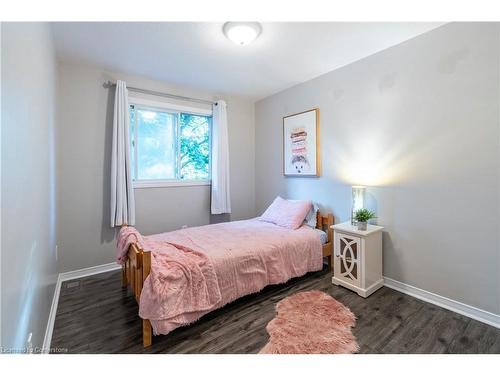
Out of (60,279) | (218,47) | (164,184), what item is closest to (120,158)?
(164,184)

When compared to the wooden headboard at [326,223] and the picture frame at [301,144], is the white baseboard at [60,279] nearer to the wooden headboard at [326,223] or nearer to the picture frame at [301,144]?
the wooden headboard at [326,223]

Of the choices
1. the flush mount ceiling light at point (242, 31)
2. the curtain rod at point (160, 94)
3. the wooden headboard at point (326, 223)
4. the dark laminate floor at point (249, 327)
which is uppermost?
the flush mount ceiling light at point (242, 31)

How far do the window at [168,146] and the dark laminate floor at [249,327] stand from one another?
1578mm

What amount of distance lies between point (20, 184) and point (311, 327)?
2.01 meters

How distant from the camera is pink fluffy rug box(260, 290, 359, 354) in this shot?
155 centimetres

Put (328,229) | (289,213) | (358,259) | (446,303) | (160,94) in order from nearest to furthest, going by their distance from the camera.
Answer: (446,303)
(358,259)
(328,229)
(289,213)
(160,94)

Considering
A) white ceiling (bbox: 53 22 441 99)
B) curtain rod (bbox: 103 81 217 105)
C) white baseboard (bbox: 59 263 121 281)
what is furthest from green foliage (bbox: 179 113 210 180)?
white baseboard (bbox: 59 263 121 281)

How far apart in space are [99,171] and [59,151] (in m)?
0.44

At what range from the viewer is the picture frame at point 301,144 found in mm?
3123

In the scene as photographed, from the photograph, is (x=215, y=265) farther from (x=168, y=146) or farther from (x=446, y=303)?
(x=168, y=146)

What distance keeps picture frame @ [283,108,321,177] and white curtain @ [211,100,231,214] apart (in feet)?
3.16

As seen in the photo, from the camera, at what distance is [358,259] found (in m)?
2.27

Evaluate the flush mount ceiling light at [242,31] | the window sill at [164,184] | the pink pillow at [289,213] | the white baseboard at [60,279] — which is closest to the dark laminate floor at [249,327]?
the white baseboard at [60,279]

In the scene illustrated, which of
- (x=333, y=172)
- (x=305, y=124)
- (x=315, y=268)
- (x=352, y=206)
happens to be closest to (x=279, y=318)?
(x=315, y=268)
